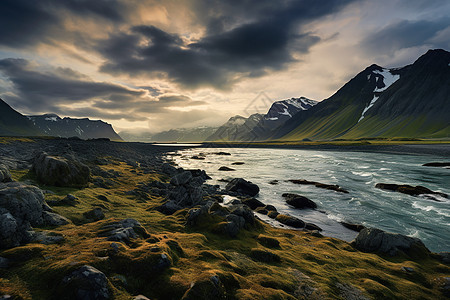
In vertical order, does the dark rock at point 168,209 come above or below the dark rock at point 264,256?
above

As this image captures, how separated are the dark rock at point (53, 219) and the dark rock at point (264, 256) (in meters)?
11.0

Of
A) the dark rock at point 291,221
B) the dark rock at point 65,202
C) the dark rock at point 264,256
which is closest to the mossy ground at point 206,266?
the dark rock at point 264,256

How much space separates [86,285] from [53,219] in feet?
24.7

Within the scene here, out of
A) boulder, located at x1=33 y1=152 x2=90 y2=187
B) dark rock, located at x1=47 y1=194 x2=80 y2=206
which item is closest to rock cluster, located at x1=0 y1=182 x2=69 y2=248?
dark rock, located at x1=47 y1=194 x2=80 y2=206

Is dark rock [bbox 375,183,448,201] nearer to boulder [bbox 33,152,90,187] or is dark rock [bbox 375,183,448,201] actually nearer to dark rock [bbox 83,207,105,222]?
dark rock [bbox 83,207,105,222]

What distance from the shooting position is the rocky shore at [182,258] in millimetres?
7211

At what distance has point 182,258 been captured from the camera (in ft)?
32.9

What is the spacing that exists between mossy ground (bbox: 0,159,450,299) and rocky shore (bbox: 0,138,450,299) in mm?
44

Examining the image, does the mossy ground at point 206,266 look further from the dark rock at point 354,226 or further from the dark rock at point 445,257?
the dark rock at point 354,226

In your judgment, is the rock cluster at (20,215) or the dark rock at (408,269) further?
the dark rock at (408,269)

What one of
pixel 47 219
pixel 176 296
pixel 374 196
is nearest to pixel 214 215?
pixel 176 296

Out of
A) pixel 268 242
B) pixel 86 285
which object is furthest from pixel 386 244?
pixel 86 285

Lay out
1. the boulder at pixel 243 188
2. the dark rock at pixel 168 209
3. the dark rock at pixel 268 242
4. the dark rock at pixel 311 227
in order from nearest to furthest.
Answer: the dark rock at pixel 268 242
the dark rock at pixel 168 209
the dark rock at pixel 311 227
the boulder at pixel 243 188

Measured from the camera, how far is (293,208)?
95.1 feet
